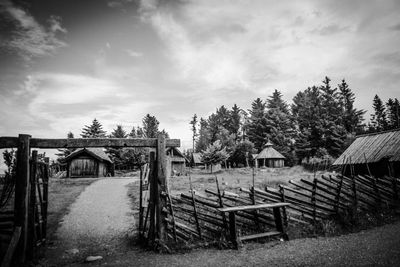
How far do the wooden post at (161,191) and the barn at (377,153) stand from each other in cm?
1406

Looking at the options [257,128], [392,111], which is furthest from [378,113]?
[257,128]

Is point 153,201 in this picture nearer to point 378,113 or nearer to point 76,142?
point 76,142

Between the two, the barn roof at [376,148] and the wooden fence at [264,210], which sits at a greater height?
the barn roof at [376,148]

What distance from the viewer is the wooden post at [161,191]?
6688mm

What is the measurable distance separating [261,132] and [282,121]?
5.52m

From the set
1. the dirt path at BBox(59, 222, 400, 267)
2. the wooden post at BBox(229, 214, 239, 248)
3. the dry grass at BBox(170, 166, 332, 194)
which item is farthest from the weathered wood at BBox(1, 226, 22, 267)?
the dry grass at BBox(170, 166, 332, 194)

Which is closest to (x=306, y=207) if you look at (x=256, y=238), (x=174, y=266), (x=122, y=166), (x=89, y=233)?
(x=256, y=238)

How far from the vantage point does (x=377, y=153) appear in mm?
18406

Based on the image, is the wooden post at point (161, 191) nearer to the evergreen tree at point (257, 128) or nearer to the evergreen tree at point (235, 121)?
the evergreen tree at point (257, 128)

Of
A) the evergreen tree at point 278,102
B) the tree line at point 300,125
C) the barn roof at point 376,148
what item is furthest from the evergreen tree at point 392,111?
the barn roof at point 376,148

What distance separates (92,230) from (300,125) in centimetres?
5216

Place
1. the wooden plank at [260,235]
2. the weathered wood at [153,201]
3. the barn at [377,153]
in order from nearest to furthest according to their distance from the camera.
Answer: the wooden plank at [260,235], the weathered wood at [153,201], the barn at [377,153]

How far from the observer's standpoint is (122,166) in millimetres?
51438

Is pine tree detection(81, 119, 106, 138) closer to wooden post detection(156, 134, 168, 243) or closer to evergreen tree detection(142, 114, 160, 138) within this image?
evergreen tree detection(142, 114, 160, 138)
